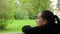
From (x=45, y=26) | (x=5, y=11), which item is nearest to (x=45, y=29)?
(x=45, y=26)

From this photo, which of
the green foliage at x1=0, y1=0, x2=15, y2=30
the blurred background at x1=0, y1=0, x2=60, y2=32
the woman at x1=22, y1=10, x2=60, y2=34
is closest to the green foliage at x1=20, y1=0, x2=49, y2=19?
the blurred background at x1=0, y1=0, x2=60, y2=32

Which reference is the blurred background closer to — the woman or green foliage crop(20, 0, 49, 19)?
green foliage crop(20, 0, 49, 19)

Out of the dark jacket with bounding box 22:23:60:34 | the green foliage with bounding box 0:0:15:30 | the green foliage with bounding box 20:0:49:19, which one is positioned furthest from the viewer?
the green foliage with bounding box 20:0:49:19

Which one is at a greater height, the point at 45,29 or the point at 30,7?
the point at 30,7

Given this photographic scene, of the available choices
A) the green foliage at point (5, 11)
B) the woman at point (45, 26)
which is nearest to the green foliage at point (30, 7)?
the green foliage at point (5, 11)

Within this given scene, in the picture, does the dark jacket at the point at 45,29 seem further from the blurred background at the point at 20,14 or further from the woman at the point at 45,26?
the blurred background at the point at 20,14

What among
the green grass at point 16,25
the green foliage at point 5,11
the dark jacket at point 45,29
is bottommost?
the green grass at point 16,25

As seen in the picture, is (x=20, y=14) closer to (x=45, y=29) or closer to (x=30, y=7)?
(x=30, y=7)

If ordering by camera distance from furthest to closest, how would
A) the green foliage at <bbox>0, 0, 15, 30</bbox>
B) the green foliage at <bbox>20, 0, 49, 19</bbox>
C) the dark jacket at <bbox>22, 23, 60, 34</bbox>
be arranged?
1. the green foliage at <bbox>20, 0, 49, 19</bbox>
2. the green foliage at <bbox>0, 0, 15, 30</bbox>
3. the dark jacket at <bbox>22, 23, 60, 34</bbox>

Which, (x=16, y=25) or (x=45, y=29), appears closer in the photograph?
(x=45, y=29)

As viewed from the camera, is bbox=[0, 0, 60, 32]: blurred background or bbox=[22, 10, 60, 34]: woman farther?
bbox=[0, 0, 60, 32]: blurred background

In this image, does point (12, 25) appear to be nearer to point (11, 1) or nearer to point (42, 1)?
point (11, 1)

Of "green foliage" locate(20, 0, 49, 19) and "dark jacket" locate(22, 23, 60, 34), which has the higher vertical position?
"green foliage" locate(20, 0, 49, 19)

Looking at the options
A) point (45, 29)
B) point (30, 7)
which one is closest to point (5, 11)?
point (30, 7)
